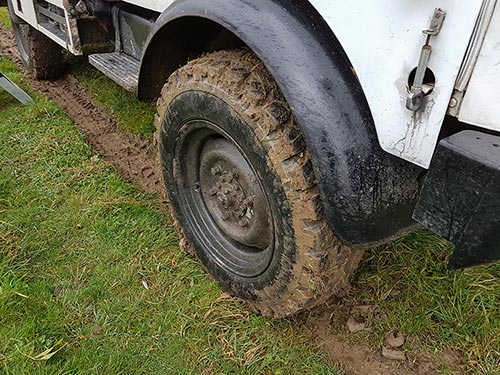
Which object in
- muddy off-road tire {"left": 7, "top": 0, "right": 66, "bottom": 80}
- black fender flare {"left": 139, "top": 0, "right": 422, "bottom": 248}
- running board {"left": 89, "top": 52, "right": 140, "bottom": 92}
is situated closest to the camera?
black fender flare {"left": 139, "top": 0, "right": 422, "bottom": 248}

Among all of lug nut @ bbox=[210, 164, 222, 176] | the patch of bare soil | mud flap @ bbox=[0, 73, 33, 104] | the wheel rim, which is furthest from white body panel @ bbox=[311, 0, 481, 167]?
mud flap @ bbox=[0, 73, 33, 104]

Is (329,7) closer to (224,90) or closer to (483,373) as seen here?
(224,90)

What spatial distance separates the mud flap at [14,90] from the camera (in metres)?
4.05

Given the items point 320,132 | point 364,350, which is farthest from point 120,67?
point 364,350

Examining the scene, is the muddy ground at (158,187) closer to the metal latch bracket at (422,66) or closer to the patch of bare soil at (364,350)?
the patch of bare soil at (364,350)

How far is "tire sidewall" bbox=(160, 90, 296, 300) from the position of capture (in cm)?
179

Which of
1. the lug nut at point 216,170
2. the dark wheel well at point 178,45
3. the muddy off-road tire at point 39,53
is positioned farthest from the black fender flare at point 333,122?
the muddy off-road tire at point 39,53

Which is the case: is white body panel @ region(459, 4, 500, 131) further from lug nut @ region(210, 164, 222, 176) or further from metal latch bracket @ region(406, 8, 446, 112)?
lug nut @ region(210, 164, 222, 176)

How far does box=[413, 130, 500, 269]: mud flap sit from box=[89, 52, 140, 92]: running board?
78.1 inches

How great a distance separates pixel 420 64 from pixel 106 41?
111 inches

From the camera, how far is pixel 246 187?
214cm

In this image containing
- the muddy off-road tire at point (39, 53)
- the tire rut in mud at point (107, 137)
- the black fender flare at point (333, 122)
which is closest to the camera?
the black fender flare at point (333, 122)

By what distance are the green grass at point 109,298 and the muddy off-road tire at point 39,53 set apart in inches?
68.6

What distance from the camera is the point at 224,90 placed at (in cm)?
188
